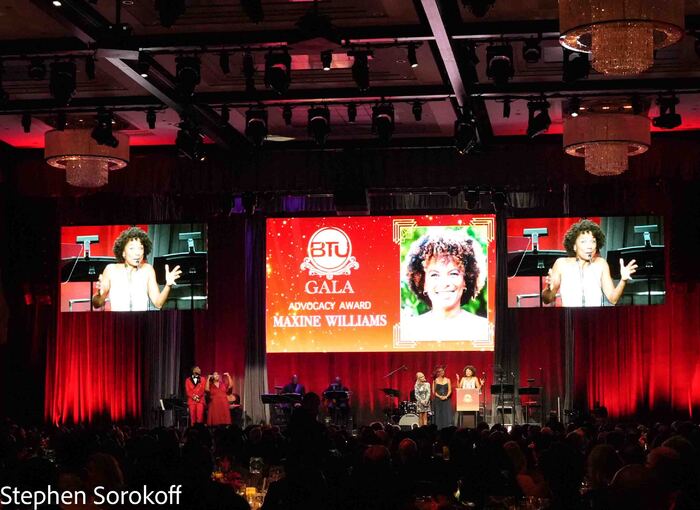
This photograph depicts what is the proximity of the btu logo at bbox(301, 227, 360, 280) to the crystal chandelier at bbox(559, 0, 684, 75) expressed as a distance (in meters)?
11.6

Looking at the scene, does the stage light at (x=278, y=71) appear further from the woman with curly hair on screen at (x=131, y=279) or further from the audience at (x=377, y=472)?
the woman with curly hair on screen at (x=131, y=279)

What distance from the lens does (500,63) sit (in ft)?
36.8

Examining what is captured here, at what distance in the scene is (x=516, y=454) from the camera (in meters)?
6.91

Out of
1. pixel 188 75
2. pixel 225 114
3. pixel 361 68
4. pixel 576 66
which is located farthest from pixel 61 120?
pixel 576 66

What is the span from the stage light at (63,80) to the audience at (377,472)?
4.71 meters

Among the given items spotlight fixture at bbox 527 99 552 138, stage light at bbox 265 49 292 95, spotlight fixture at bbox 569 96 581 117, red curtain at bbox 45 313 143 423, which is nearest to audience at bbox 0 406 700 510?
stage light at bbox 265 49 292 95

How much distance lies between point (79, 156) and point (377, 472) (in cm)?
996

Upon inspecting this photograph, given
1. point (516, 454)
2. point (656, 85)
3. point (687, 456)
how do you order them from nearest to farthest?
1. point (687, 456)
2. point (516, 454)
3. point (656, 85)

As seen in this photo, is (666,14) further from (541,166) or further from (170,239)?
(170,239)

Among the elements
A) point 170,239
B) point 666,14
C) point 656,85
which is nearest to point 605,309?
point 656,85

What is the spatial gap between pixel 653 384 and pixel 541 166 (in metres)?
4.14

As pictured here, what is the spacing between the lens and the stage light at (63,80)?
38.2 ft

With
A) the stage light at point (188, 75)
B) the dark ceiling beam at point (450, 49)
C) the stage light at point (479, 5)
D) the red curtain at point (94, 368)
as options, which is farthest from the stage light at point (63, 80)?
the red curtain at point (94, 368)

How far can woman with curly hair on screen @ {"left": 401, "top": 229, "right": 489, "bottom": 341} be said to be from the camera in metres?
18.2
